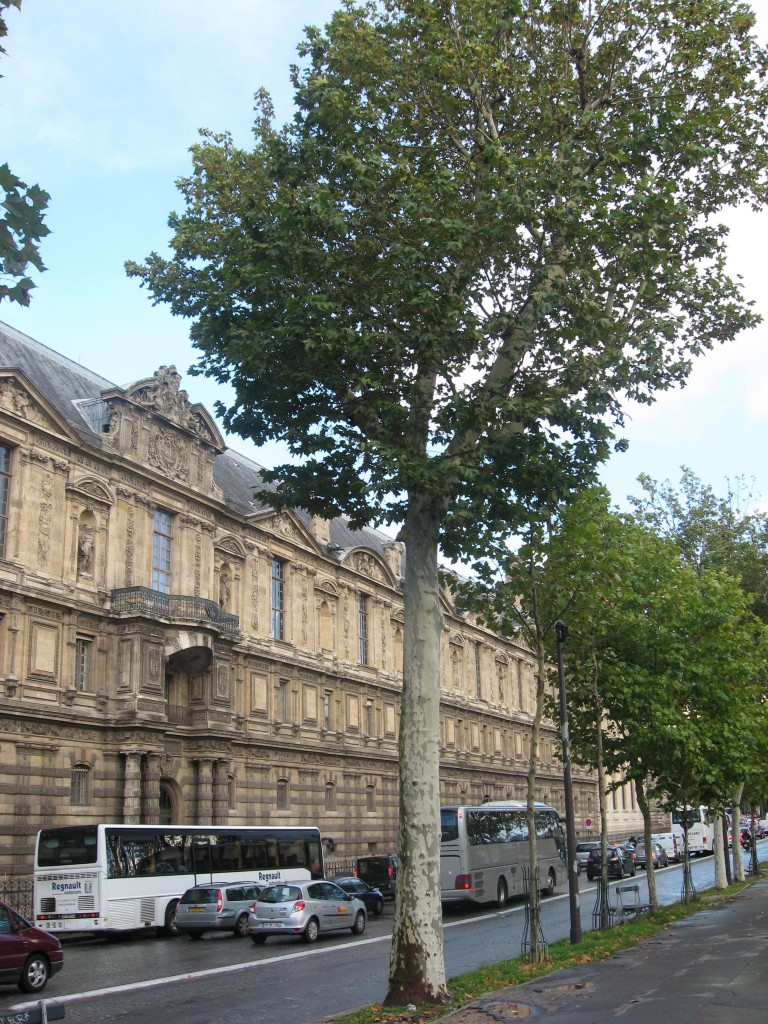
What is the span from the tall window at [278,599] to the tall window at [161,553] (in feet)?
25.7

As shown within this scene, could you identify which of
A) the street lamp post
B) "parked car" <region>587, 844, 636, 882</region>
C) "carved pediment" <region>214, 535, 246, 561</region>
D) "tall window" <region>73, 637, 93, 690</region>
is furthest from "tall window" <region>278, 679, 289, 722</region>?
the street lamp post

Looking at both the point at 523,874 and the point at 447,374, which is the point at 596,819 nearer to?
the point at 523,874

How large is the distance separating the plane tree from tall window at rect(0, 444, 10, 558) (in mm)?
18653

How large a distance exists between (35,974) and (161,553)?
23.6 m

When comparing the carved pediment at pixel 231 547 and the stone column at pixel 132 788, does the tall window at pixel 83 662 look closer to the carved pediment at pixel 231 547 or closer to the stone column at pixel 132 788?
the stone column at pixel 132 788

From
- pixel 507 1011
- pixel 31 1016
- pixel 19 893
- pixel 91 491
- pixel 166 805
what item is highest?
pixel 91 491

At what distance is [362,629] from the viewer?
55062 millimetres

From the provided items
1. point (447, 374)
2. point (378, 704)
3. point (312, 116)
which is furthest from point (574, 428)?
point (378, 704)

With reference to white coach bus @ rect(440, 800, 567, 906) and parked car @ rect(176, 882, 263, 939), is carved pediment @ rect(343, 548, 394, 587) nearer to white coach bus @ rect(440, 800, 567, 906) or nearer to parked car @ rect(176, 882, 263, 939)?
white coach bus @ rect(440, 800, 567, 906)

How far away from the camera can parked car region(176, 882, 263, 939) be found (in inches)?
1072

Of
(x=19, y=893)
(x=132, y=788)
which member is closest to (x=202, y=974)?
(x=19, y=893)

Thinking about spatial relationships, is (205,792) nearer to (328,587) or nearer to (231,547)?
(231,547)

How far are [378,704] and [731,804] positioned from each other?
21.2 metres

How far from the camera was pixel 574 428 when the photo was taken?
15.8 m
